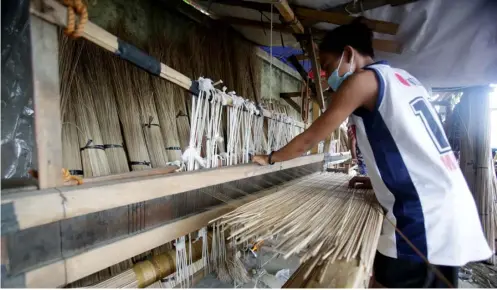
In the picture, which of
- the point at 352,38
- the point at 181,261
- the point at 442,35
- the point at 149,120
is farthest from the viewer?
the point at 149,120

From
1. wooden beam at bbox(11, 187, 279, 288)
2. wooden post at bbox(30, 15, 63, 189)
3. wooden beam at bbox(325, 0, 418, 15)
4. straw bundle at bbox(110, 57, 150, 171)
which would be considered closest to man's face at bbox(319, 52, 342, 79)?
wooden beam at bbox(325, 0, 418, 15)

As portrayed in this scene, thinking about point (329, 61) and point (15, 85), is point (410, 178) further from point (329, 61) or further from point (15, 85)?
point (15, 85)

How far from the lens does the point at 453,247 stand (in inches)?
30.4

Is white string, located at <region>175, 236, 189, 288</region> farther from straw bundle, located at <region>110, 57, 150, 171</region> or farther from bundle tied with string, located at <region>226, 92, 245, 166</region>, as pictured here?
straw bundle, located at <region>110, 57, 150, 171</region>

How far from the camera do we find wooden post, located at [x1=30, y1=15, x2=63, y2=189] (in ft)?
1.73

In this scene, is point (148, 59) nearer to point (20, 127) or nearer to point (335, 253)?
point (20, 127)

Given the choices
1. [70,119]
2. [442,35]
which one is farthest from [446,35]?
[70,119]

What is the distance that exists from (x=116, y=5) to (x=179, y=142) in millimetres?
1133

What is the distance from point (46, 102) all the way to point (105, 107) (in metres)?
1.04

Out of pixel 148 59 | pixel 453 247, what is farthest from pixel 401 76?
pixel 148 59

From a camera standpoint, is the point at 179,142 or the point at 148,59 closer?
the point at 148,59

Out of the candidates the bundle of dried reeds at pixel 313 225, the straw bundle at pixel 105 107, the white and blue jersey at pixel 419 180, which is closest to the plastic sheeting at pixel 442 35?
the white and blue jersey at pixel 419 180

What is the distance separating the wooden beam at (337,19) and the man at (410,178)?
80 cm

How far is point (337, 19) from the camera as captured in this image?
5.16 ft
